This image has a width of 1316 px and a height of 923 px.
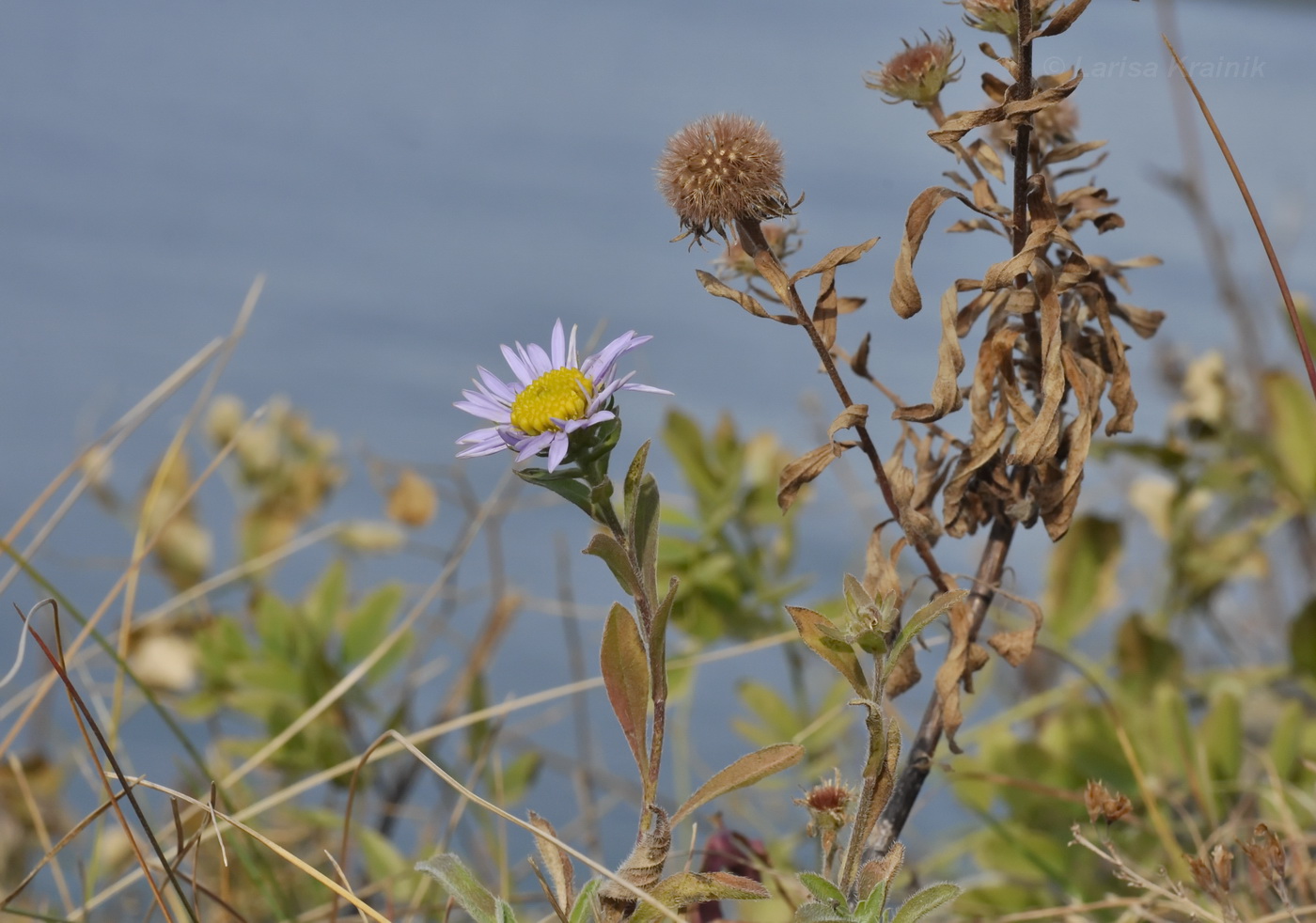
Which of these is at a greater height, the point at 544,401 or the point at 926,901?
the point at 544,401

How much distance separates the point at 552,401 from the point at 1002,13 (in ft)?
1.39

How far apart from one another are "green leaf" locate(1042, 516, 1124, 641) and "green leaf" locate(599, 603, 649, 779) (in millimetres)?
1128

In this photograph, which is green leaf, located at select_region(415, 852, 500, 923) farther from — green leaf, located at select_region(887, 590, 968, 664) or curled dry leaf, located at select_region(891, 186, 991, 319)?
curled dry leaf, located at select_region(891, 186, 991, 319)

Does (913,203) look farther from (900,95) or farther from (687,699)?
(687,699)

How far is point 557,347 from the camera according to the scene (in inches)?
34.8

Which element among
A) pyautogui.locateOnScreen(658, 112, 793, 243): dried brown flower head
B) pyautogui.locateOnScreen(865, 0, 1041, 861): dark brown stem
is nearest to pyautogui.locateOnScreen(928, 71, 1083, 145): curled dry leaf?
pyautogui.locateOnScreen(865, 0, 1041, 861): dark brown stem

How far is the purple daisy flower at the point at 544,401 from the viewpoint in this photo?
752 mm

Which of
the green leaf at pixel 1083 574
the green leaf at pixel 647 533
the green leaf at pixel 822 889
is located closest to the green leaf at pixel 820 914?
the green leaf at pixel 822 889

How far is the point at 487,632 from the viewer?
222 cm

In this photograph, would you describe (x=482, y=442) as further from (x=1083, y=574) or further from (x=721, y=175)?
(x=1083, y=574)

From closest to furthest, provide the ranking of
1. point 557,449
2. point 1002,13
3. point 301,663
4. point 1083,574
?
point 557,449
point 1002,13
point 1083,574
point 301,663

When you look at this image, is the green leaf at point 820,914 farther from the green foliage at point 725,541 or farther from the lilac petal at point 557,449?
the green foliage at point 725,541

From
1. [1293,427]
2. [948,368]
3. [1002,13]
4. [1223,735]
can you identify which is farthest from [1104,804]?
[1293,427]

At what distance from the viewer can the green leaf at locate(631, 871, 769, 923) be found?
76 centimetres
